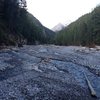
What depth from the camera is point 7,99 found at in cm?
1081

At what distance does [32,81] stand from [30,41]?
2828 inches

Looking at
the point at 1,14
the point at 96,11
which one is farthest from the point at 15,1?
the point at 96,11

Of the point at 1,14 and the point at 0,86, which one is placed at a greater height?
the point at 1,14

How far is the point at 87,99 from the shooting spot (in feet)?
40.9

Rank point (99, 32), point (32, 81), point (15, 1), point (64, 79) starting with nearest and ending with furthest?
1. point (32, 81)
2. point (64, 79)
3. point (15, 1)
4. point (99, 32)

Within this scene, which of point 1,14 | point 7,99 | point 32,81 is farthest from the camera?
point 1,14

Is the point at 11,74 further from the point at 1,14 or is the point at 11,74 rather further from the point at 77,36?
the point at 77,36

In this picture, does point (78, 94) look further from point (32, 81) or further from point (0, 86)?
point (0, 86)

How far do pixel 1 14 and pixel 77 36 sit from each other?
201ft

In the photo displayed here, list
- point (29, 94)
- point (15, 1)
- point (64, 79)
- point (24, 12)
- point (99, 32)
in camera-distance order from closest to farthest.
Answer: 1. point (29, 94)
2. point (64, 79)
3. point (15, 1)
4. point (24, 12)
5. point (99, 32)

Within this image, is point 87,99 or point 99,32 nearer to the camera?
point 87,99

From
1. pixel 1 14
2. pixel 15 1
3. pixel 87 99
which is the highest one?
pixel 15 1

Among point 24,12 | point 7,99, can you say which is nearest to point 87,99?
point 7,99

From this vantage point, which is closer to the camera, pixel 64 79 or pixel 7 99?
pixel 7 99
